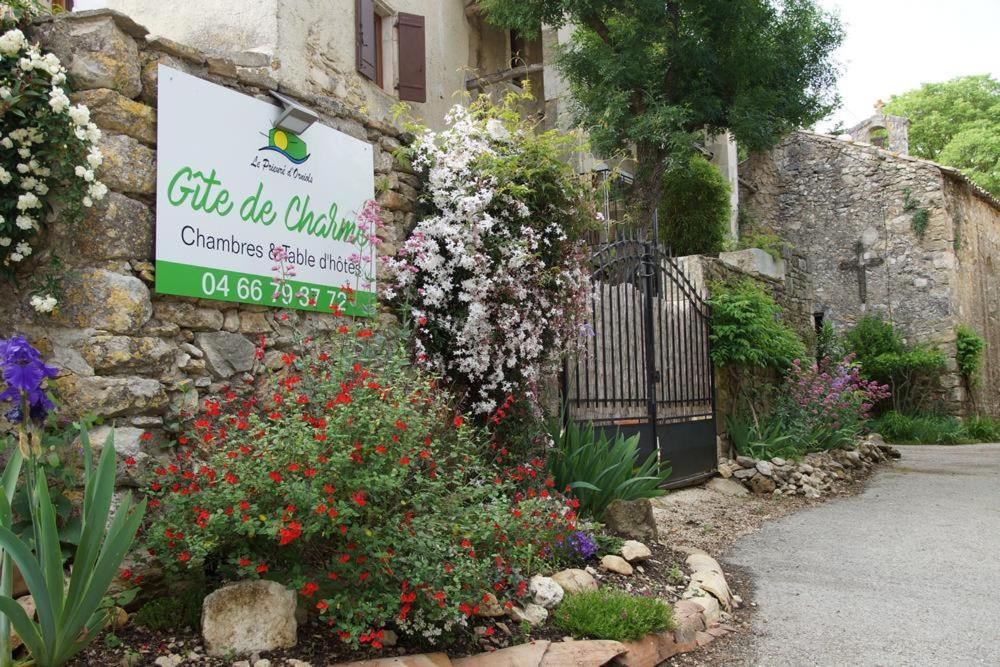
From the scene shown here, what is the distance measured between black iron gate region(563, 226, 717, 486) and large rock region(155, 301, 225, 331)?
9.03ft

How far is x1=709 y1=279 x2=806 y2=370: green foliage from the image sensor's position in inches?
319

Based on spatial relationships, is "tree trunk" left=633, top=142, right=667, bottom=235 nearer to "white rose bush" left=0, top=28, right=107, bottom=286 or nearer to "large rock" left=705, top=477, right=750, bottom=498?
"large rock" left=705, top=477, right=750, bottom=498

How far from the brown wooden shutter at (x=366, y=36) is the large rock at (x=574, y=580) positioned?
769cm

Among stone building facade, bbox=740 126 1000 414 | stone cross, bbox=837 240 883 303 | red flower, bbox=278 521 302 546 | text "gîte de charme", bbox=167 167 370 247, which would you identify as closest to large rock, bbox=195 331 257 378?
text "gîte de charme", bbox=167 167 370 247

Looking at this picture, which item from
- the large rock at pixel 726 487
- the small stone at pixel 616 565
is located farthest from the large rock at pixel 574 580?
the large rock at pixel 726 487

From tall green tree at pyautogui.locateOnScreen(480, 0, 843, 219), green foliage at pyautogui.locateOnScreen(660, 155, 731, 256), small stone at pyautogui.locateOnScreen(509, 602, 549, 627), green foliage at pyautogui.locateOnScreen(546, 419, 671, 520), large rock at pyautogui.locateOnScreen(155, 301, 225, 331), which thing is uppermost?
tall green tree at pyautogui.locateOnScreen(480, 0, 843, 219)

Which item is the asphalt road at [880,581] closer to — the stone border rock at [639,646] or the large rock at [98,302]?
the stone border rock at [639,646]

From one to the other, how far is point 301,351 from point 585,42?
8930mm

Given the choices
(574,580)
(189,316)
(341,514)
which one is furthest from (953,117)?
(341,514)

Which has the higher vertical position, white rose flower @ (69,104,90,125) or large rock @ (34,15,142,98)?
large rock @ (34,15,142,98)

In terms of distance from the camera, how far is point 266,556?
295cm

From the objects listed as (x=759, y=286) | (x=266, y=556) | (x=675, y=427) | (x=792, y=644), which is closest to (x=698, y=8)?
(x=759, y=286)

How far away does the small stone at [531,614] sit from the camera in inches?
129

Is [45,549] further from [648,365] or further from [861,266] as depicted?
[861,266]
